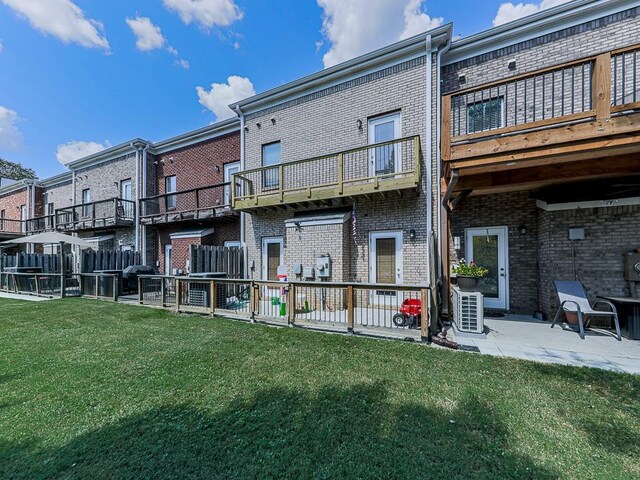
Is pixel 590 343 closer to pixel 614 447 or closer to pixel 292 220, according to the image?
pixel 614 447

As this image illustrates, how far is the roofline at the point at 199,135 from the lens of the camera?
11148 mm

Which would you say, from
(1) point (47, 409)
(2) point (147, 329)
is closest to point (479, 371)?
(1) point (47, 409)

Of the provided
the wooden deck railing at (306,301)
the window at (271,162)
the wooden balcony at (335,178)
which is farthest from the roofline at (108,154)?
the wooden deck railing at (306,301)

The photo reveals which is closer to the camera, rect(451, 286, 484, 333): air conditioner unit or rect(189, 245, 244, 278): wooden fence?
rect(451, 286, 484, 333): air conditioner unit

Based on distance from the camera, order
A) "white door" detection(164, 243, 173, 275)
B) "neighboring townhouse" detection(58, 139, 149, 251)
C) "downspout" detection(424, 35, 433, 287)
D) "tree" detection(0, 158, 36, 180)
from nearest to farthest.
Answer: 1. "downspout" detection(424, 35, 433, 287)
2. "white door" detection(164, 243, 173, 275)
3. "neighboring townhouse" detection(58, 139, 149, 251)
4. "tree" detection(0, 158, 36, 180)

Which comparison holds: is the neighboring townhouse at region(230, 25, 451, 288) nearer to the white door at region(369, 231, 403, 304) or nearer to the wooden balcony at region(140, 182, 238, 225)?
the white door at region(369, 231, 403, 304)

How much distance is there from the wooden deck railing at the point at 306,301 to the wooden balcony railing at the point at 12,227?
59.8 feet

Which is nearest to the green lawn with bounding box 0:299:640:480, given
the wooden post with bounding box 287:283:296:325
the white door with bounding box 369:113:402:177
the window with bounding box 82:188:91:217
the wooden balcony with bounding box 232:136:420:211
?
the wooden post with bounding box 287:283:296:325

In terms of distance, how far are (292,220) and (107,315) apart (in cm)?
561

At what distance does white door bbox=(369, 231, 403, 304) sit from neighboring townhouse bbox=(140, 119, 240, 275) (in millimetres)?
5527

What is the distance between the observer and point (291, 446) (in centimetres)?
232

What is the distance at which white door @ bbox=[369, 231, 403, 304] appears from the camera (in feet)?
24.8

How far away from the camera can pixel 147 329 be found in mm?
5820

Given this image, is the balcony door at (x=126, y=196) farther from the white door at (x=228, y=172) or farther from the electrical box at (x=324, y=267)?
the electrical box at (x=324, y=267)
